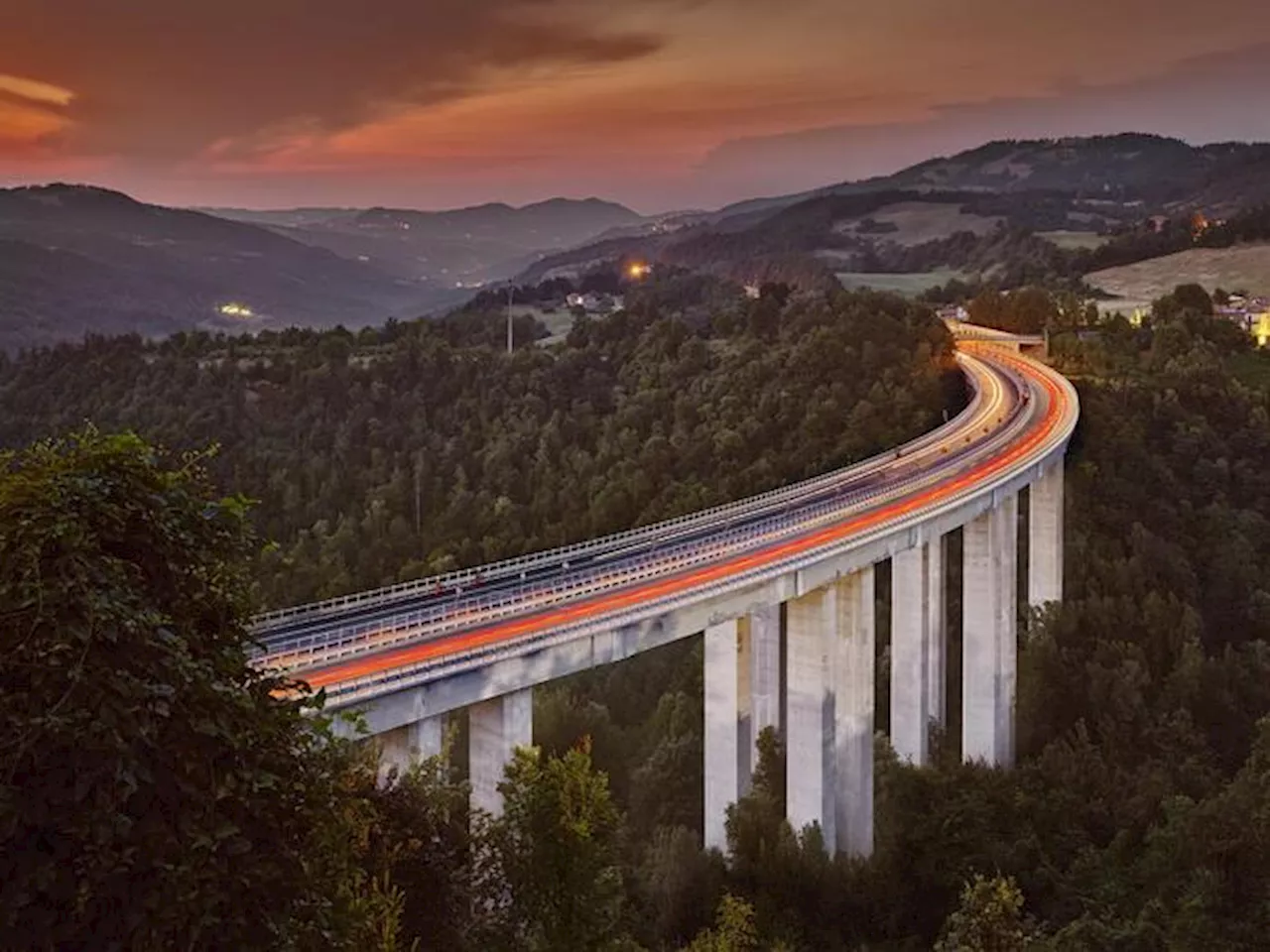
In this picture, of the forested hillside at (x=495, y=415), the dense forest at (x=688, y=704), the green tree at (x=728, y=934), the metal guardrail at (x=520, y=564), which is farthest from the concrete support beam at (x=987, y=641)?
the green tree at (x=728, y=934)

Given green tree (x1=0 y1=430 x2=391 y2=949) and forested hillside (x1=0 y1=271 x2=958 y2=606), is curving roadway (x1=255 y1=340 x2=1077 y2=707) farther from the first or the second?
forested hillside (x1=0 y1=271 x2=958 y2=606)

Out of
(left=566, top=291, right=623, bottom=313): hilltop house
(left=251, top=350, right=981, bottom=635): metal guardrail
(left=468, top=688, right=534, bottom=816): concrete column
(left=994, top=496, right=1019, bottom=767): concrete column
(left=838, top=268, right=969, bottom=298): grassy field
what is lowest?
(left=994, top=496, right=1019, bottom=767): concrete column

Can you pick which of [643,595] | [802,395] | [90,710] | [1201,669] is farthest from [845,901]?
[802,395]

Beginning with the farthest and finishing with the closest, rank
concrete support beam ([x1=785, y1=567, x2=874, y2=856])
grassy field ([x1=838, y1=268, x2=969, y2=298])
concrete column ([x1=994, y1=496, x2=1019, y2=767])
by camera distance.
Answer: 1. grassy field ([x1=838, y1=268, x2=969, y2=298])
2. concrete column ([x1=994, y1=496, x2=1019, y2=767])
3. concrete support beam ([x1=785, y1=567, x2=874, y2=856])

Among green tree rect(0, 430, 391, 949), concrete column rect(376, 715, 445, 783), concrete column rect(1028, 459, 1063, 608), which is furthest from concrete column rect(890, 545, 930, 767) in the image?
green tree rect(0, 430, 391, 949)

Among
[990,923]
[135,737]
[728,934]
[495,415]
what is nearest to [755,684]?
[728,934]

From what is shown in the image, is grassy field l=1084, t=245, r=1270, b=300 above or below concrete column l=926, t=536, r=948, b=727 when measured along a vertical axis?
above

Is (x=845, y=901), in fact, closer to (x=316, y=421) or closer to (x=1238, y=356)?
(x=316, y=421)

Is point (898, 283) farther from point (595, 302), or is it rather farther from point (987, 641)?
point (987, 641)

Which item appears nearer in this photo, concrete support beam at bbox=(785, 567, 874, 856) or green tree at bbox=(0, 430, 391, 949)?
green tree at bbox=(0, 430, 391, 949)

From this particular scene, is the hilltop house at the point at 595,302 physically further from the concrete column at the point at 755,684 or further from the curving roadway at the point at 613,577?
the concrete column at the point at 755,684
